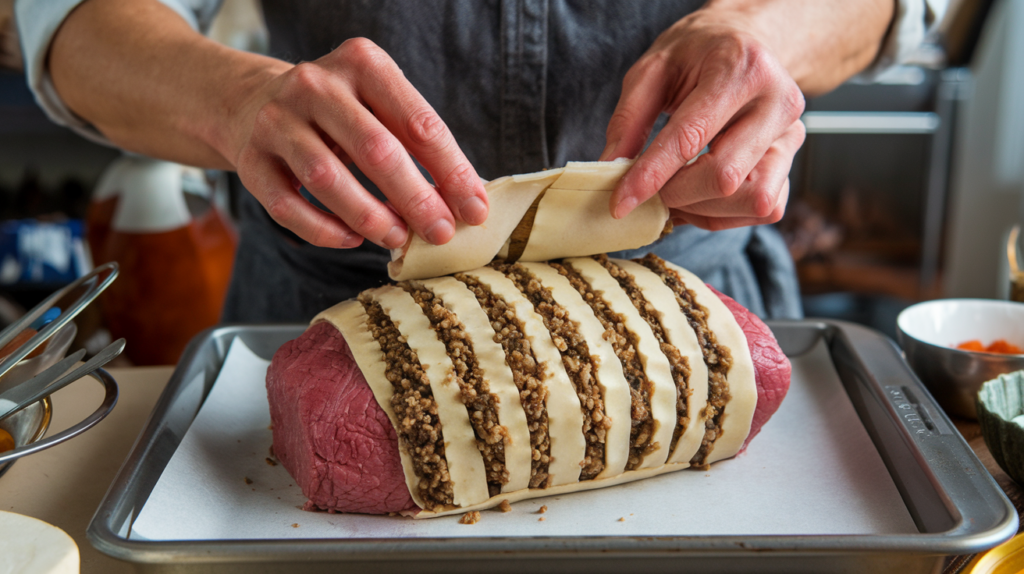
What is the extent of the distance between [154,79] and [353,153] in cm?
52

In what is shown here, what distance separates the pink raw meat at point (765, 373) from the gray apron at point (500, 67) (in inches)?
13.8

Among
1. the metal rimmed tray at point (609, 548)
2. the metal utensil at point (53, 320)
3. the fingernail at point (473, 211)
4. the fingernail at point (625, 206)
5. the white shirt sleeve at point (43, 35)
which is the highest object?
the white shirt sleeve at point (43, 35)

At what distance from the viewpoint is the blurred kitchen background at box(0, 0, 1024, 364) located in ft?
10.4

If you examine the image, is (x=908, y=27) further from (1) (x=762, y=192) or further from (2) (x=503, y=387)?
(2) (x=503, y=387)

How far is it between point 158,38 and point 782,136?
1.04 metres

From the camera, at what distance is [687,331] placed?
1.17 meters

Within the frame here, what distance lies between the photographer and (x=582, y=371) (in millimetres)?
1089

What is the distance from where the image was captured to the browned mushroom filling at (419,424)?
1036 mm

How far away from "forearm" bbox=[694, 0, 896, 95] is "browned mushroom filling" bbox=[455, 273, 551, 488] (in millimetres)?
605

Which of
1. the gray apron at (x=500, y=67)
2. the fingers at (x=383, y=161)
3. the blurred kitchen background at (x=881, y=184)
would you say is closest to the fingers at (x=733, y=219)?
the gray apron at (x=500, y=67)

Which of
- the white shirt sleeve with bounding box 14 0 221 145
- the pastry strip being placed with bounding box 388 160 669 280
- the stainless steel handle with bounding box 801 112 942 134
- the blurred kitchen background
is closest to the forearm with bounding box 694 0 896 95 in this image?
the pastry strip being placed with bounding box 388 160 669 280

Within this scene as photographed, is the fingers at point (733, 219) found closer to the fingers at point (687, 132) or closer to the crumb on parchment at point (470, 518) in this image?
the fingers at point (687, 132)

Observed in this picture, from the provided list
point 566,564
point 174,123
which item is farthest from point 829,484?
point 174,123

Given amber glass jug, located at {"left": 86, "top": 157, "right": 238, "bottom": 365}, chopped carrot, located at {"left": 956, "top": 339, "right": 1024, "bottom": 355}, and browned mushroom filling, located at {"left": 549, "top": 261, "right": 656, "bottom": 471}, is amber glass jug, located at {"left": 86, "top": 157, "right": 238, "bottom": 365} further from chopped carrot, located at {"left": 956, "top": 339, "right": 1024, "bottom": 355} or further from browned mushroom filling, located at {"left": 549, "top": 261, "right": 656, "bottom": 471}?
chopped carrot, located at {"left": 956, "top": 339, "right": 1024, "bottom": 355}
